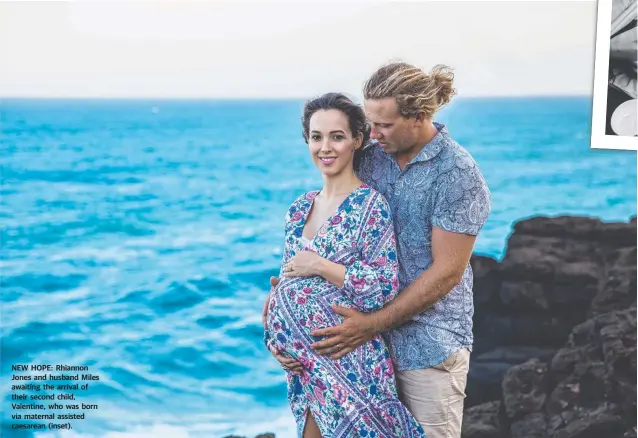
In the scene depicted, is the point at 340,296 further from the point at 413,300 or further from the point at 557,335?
the point at 557,335

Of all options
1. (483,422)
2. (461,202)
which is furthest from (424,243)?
(483,422)

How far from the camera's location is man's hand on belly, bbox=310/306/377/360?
109 inches

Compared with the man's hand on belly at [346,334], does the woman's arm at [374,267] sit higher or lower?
higher

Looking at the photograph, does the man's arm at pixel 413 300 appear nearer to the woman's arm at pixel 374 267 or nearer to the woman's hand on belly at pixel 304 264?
the woman's arm at pixel 374 267

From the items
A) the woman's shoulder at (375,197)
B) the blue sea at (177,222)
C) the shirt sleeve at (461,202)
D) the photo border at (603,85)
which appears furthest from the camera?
the blue sea at (177,222)

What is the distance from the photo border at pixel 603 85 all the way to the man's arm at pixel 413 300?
1.92m

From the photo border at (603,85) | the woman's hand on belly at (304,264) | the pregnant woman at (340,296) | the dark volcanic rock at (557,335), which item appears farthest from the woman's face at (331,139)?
the dark volcanic rock at (557,335)

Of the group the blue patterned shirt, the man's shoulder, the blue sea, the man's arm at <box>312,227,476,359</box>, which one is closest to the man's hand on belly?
the man's arm at <box>312,227,476,359</box>

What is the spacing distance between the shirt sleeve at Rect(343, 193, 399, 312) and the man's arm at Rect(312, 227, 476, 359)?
0.14ft

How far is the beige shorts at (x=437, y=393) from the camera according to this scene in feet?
9.31

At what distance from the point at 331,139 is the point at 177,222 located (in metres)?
2.49

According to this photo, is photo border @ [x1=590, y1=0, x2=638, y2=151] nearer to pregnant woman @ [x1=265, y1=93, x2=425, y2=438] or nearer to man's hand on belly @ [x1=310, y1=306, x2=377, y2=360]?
pregnant woman @ [x1=265, y1=93, x2=425, y2=438]

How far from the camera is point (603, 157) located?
187 inches

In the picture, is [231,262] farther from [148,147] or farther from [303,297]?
[303,297]
